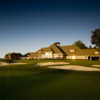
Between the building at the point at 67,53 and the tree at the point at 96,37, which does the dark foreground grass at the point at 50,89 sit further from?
the tree at the point at 96,37

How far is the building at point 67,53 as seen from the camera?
168 feet

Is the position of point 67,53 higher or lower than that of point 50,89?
higher

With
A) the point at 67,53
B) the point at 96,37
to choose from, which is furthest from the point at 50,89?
the point at 96,37

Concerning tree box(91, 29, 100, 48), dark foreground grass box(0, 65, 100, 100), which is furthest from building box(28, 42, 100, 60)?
dark foreground grass box(0, 65, 100, 100)

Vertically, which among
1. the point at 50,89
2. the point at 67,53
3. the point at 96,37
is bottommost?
the point at 50,89

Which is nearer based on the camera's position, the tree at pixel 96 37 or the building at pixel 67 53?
the building at pixel 67 53

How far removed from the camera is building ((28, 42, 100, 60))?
51116mm

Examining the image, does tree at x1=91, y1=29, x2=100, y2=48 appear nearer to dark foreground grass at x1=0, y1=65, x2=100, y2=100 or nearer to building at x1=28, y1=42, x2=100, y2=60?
building at x1=28, y1=42, x2=100, y2=60

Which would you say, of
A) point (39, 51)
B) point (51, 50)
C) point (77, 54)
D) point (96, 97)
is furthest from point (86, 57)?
point (96, 97)

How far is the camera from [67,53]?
188 ft

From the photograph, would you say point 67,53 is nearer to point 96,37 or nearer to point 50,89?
point 96,37

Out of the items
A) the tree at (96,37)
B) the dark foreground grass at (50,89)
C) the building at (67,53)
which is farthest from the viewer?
the tree at (96,37)

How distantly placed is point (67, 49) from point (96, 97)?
174 ft

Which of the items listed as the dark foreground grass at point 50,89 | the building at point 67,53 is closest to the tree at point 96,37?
the building at point 67,53
